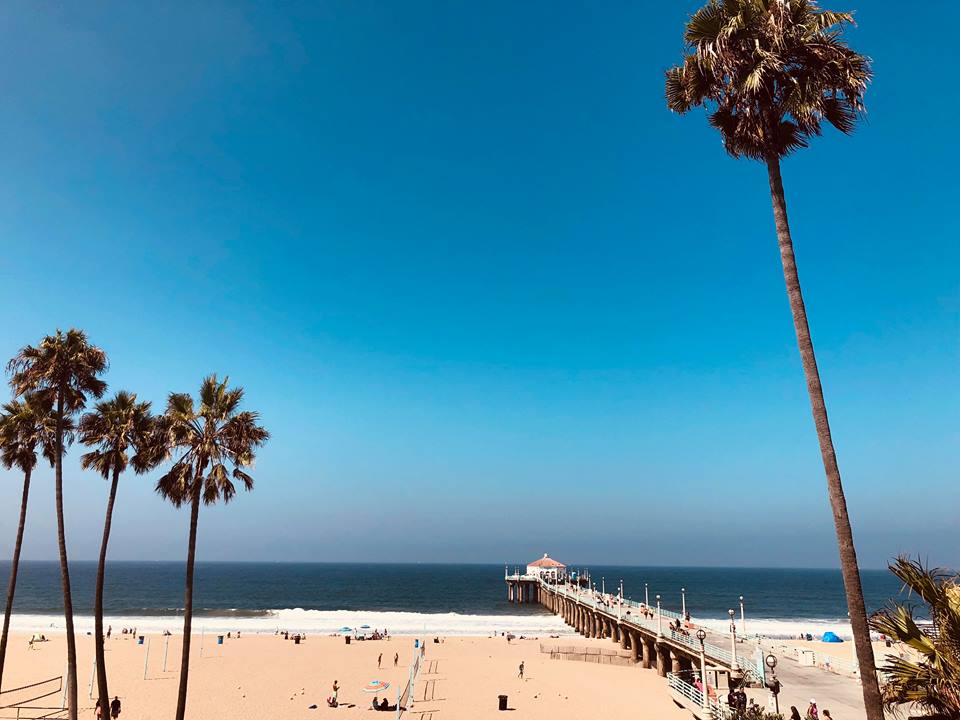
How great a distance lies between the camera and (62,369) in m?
17.6

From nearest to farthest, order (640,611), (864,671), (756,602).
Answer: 1. (864,671)
2. (640,611)
3. (756,602)

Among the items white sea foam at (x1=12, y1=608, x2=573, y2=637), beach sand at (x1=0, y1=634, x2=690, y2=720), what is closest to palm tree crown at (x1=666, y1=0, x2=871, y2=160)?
beach sand at (x1=0, y1=634, x2=690, y2=720)

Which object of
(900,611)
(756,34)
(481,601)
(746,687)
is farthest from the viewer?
(481,601)

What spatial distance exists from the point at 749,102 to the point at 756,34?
1.09 metres

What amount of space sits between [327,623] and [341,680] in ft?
123

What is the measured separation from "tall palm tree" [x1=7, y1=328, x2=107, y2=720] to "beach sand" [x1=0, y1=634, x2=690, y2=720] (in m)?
11.6

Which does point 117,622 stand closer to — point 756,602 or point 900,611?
point 900,611

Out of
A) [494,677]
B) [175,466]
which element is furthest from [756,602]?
[175,466]

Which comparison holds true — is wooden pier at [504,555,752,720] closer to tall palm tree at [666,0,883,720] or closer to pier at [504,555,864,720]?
pier at [504,555,864,720]

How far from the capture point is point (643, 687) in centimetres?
3114

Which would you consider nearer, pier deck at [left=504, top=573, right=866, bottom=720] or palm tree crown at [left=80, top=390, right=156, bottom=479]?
palm tree crown at [left=80, top=390, right=156, bottom=479]

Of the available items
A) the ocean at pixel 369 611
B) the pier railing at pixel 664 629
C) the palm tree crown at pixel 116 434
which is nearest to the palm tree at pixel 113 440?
the palm tree crown at pixel 116 434

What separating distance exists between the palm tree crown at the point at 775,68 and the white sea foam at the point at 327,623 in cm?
5703

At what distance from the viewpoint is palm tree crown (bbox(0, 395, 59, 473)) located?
1942 centimetres
